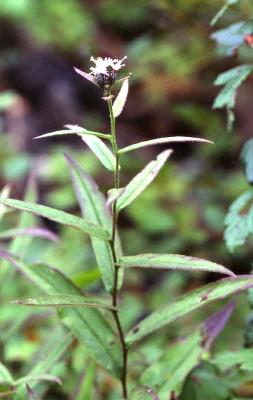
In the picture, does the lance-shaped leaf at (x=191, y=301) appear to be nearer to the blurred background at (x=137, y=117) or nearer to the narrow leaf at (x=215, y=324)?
the narrow leaf at (x=215, y=324)

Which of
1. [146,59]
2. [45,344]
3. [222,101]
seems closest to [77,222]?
[222,101]

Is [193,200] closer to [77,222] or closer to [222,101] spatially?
[222,101]

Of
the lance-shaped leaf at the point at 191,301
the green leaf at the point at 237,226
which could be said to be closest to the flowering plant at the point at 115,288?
the lance-shaped leaf at the point at 191,301

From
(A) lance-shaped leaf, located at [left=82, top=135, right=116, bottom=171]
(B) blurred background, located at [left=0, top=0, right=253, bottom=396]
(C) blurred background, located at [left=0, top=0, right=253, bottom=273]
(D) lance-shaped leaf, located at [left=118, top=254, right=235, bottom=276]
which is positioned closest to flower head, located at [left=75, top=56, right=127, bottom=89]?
(A) lance-shaped leaf, located at [left=82, top=135, right=116, bottom=171]

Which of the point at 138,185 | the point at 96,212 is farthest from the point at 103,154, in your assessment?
the point at 96,212

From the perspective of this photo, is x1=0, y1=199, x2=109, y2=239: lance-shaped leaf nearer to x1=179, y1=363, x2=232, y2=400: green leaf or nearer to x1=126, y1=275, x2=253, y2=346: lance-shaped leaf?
x1=126, y1=275, x2=253, y2=346: lance-shaped leaf

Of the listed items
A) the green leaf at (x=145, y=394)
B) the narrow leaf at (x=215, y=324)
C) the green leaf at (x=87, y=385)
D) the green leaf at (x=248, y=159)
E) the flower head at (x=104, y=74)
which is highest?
the flower head at (x=104, y=74)
